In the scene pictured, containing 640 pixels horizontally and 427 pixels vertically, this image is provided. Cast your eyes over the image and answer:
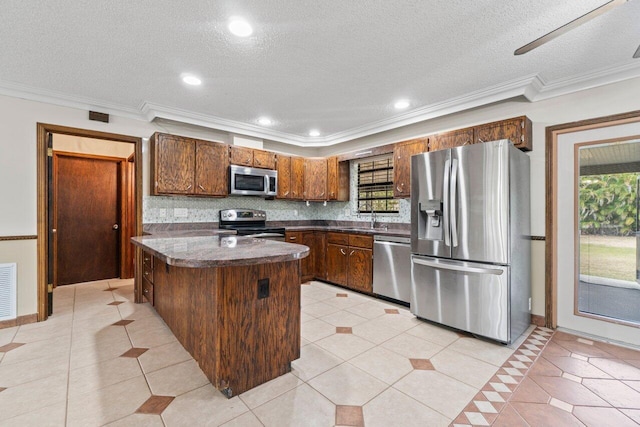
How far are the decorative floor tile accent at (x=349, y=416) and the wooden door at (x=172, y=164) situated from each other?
3.24 m

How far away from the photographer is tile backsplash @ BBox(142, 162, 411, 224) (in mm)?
4023

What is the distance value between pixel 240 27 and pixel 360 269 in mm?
3181

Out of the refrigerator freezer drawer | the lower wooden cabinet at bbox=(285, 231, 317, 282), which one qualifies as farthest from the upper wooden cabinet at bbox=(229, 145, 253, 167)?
the refrigerator freezer drawer

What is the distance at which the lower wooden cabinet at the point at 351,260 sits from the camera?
407 cm

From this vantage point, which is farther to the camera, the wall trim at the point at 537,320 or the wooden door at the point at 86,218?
the wooden door at the point at 86,218

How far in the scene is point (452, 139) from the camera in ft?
11.4

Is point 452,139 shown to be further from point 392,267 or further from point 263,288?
point 263,288

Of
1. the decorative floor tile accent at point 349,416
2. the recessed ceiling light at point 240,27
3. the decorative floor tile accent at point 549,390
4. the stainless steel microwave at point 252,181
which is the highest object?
the recessed ceiling light at point 240,27

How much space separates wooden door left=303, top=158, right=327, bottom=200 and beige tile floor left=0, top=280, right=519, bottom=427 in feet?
7.94

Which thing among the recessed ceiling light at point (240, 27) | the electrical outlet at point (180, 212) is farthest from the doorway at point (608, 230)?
the electrical outlet at point (180, 212)

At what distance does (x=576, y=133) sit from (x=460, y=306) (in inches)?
81.0

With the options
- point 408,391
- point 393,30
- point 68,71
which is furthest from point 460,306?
point 68,71

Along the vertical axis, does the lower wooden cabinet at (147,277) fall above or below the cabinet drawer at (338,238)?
below

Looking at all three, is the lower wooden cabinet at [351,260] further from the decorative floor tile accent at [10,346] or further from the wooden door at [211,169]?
the decorative floor tile accent at [10,346]
